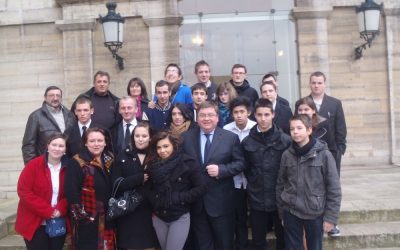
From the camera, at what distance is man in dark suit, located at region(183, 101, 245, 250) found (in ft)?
14.7

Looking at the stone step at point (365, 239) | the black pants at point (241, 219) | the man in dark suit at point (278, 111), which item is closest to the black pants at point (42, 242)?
the black pants at point (241, 219)

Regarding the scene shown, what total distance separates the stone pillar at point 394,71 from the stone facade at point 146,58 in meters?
0.02

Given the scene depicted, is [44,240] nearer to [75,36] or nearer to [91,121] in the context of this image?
[91,121]

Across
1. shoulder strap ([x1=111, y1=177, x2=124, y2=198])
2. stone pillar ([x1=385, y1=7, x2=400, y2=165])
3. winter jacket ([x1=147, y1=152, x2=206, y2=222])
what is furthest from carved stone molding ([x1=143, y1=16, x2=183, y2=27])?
shoulder strap ([x1=111, y1=177, x2=124, y2=198])

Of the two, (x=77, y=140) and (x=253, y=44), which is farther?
(x=253, y=44)

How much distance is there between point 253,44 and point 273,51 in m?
0.45

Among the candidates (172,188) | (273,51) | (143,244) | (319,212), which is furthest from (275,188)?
(273,51)

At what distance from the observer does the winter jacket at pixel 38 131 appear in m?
5.11

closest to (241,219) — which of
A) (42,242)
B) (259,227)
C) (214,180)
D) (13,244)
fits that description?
(259,227)

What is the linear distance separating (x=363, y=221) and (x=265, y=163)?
2.24 metres

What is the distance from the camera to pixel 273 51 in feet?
31.7

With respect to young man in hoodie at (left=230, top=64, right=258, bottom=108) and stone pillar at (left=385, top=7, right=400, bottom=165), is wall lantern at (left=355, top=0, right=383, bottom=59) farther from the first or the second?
young man in hoodie at (left=230, top=64, right=258, bottom=108)

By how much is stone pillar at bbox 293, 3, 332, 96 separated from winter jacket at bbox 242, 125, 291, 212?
509 cm

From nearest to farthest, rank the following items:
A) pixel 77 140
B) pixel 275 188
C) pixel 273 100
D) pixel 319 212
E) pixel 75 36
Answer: pixel 319 212 → pixel 275 188 → pixel 77 140 → pixel 273 100 → pixel 75 36
